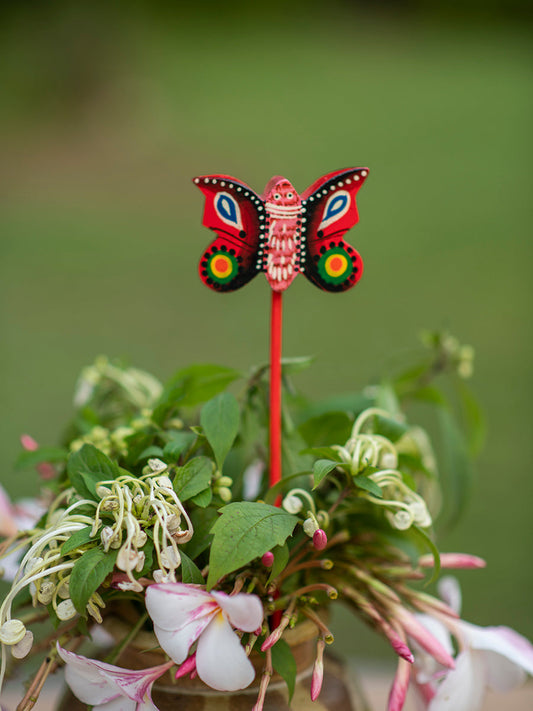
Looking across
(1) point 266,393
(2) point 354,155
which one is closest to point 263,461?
(1) point 266,393

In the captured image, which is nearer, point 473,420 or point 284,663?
point 284,663

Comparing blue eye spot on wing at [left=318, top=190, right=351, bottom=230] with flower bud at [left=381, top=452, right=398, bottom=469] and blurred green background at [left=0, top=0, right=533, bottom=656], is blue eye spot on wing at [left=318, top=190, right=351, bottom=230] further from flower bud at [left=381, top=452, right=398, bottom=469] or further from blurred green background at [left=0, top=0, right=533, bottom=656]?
blurred green background at [left=0, top=0, right=533, bottom=656]

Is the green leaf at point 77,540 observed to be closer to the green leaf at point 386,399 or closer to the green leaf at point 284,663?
the green leaf at point 284,663

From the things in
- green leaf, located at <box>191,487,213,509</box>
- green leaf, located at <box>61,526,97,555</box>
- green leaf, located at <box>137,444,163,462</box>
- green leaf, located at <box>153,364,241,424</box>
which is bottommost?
green leaf, located at <box>61,526,97,555</box>

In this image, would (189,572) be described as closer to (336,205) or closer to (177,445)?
(177,445)

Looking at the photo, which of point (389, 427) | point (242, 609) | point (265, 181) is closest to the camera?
point (242, 609)

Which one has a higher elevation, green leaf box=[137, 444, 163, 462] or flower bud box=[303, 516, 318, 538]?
green leaf box=[137, 444, 163, 462]

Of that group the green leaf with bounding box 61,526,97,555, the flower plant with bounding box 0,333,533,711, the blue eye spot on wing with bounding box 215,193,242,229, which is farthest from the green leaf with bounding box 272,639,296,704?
the blue eye spot on wing with bounding box 215,193,242,229

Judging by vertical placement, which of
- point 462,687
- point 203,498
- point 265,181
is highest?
point 265,181

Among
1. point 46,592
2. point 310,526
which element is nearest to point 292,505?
point 310,526
